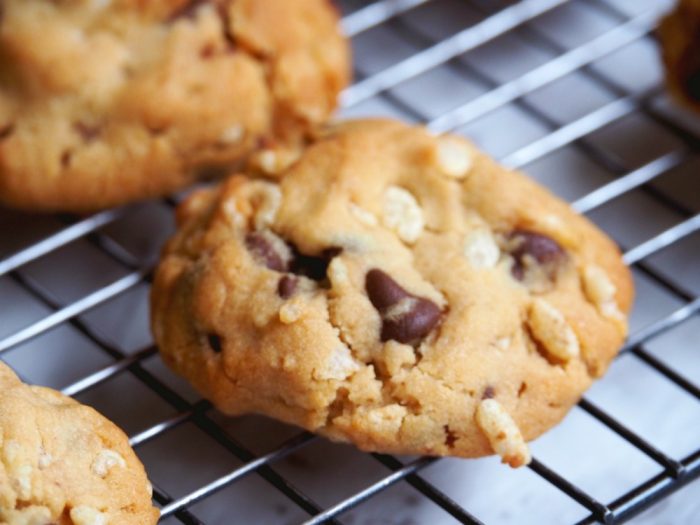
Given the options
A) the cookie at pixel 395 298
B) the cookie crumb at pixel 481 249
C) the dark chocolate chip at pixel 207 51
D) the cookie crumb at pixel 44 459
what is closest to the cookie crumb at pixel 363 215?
the cookie at pixel 395 298

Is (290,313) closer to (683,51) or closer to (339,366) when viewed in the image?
(339,366)

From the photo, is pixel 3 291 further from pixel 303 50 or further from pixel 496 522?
pixel 496 522

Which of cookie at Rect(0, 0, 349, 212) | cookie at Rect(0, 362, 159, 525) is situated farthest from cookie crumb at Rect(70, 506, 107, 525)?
cookie at Rect(0, 0, 349, 212)

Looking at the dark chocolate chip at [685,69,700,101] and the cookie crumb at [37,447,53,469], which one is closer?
the cookie crumb at [37,447,53,469]

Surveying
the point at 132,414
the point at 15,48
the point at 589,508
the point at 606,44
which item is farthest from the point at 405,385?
the point at 606,44

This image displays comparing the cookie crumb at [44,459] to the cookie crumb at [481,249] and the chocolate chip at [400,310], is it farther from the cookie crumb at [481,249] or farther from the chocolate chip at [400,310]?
the cookie crumb at [481,249]

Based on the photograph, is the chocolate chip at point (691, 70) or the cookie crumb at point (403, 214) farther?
the chocolate chip at point (691, 70)

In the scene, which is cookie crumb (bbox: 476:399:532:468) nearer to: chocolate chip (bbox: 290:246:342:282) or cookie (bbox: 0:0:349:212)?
chocolate chip (bbox: 290:246:342:282)
